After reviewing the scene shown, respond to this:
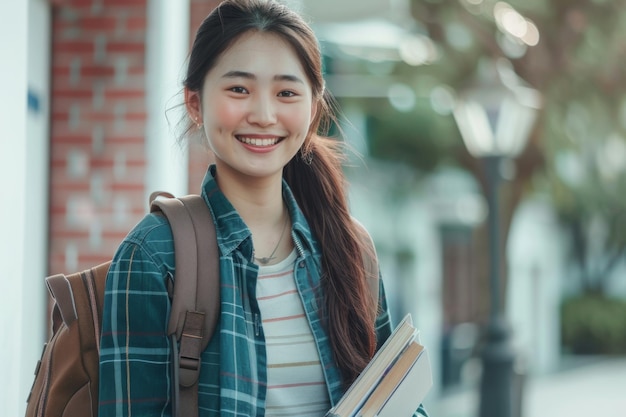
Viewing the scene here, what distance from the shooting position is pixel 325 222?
2.25 metres

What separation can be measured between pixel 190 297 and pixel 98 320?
204 mm

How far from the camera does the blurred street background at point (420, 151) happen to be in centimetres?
516

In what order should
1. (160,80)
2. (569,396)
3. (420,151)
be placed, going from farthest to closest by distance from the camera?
(569,396) < (420,151) < (160,80)

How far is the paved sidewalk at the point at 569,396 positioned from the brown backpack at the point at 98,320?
45.1 ft

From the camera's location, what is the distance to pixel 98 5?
17.8 ft

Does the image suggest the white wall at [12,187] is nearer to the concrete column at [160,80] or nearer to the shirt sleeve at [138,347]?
the shirt sleeve at [138,347]

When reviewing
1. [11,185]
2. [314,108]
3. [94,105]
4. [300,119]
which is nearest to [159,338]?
[300,119]

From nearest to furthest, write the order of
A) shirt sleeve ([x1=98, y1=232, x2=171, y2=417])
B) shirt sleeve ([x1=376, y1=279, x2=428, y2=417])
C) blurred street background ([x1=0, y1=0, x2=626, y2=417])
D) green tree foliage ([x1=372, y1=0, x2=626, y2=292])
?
shirt sleeve ([x1=98, y1=232, x2=171, y2=417]) < shirt sleeve ([x1=376, y1=279, x2=428, y2=417]) < blurred street background ([x1=0, y1=0, x2=626, y2=417]) < green tree foliage ([x1=372, y1=0, x2=626, y2=292])

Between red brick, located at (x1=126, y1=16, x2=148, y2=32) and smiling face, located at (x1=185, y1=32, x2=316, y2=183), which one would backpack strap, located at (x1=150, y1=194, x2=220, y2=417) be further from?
red brick, located at (x1=126, y1=16, x2=148, y2=32)

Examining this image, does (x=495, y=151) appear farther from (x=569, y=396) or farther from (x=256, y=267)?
(x=569, y=396)

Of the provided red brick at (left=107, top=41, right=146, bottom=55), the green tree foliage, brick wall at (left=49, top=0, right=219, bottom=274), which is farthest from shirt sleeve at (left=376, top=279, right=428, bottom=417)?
the green tree foliage

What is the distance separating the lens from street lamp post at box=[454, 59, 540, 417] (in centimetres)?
1038

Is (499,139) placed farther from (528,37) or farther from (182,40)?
(182,40)

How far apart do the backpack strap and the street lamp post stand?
28.3 ft
